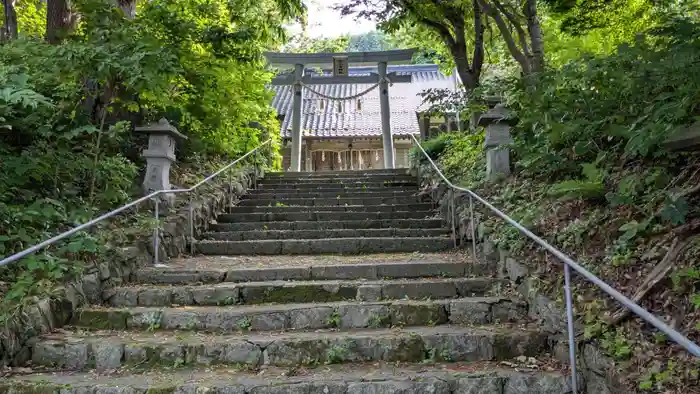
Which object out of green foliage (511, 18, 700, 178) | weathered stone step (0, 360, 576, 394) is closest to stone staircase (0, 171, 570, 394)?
weathered stone step (0, 360, 576, 394)

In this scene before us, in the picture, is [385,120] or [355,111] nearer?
[385,120]

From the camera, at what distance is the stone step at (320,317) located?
13.0 feet

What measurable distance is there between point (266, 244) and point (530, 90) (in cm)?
337

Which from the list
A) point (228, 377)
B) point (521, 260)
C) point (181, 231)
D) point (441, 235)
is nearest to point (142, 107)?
point (181, 231)

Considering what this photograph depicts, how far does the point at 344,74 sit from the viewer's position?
13.3m

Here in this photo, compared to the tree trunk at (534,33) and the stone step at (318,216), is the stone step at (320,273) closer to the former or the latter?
the stone step at (318,216)

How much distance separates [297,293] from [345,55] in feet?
32.1

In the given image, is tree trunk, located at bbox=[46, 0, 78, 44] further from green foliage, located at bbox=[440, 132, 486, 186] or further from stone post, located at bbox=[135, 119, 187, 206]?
green foliage, located at bbox=[440, 132, 486, 186]

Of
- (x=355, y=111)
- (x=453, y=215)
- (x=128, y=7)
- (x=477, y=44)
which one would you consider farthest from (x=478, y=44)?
(x=355, y=111)

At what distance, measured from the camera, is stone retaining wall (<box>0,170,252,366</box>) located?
11.5ft

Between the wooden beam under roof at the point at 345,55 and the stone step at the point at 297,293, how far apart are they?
9.51 meters

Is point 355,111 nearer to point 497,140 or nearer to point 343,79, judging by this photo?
point 343,79

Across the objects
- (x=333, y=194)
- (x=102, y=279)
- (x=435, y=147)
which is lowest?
(x=102, y=279)

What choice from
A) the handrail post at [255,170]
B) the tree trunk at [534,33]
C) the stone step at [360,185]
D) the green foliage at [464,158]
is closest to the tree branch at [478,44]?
the green foliage at [464,158]
